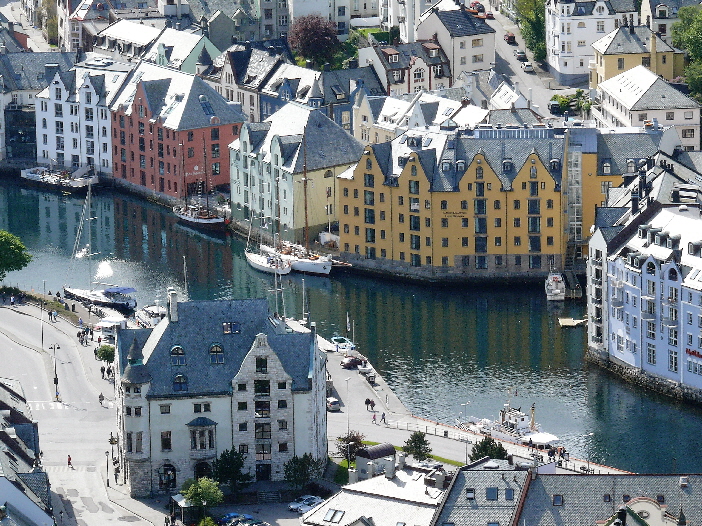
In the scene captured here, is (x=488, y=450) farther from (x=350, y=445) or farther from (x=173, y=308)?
(x=173, y=308)

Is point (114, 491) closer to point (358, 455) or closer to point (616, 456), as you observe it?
point (358, 455)

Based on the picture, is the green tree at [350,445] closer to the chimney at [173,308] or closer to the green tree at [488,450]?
the green tree at [488,450]

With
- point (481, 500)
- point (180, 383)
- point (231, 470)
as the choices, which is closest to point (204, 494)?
point (231, 470)

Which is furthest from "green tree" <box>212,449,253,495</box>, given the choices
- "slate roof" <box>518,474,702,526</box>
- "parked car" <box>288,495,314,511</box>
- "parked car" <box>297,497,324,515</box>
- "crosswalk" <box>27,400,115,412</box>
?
"slate roof" <box>518,474,702,526</box>

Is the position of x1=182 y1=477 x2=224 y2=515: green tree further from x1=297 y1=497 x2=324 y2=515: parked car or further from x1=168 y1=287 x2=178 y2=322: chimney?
x1=168 y1=287 x2=178 y2=322: chimney

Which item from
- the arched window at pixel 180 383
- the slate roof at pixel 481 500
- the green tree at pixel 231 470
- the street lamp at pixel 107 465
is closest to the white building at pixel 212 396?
the arched window at pixel 180 383
